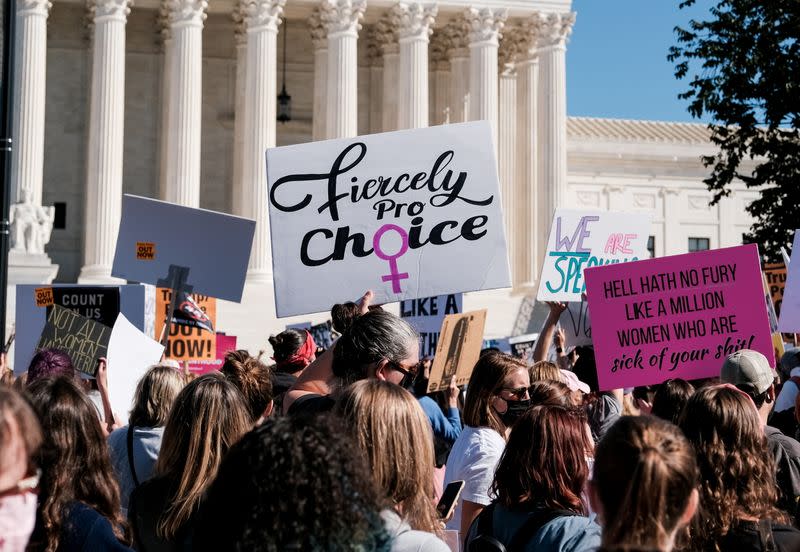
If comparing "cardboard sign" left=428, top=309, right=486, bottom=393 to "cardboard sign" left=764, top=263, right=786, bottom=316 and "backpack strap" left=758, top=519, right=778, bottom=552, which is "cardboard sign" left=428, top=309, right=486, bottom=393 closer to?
"backpack strap" left=758, top=519, right=778, bottom=552

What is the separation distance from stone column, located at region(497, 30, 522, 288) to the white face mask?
44.9 meters

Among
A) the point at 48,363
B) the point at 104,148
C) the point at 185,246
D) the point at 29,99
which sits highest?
the point at 29,99

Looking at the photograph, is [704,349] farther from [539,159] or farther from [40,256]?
[539,159]

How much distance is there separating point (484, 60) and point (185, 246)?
33763mm

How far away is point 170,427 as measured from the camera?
5641 millimetres

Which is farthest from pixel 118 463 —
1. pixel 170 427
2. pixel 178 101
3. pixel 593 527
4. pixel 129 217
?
pixel 178 101

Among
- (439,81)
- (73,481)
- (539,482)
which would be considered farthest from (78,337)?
(439,81)

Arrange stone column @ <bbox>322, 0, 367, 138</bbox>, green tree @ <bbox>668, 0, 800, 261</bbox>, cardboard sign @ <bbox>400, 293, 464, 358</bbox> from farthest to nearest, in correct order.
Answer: stone column @ <bbox>322, 0, 367, 138</bbox> < green tree @ <bbox>668, 0, 800, 261</bbox> < cardboard sign @ <bbox>400, 293, 464, 358</bbox>

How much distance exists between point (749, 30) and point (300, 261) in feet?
93.9

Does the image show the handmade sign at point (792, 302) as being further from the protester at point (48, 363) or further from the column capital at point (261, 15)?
the column capital at point (261, 15)

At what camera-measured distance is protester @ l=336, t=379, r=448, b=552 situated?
4.75m

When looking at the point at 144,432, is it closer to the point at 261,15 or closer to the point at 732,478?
the point at 732,478

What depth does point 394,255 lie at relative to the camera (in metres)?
10.7

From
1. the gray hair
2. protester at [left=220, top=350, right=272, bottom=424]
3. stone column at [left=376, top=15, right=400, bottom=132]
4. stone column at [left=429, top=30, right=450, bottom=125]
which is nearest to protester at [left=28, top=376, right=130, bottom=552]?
the gray hair
